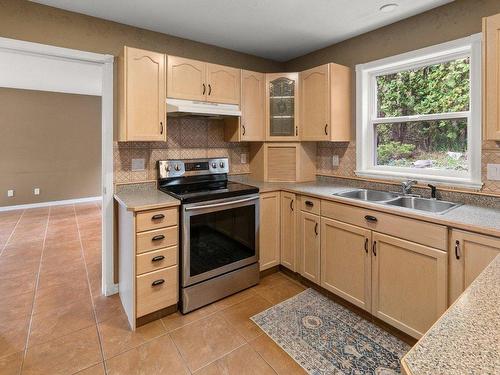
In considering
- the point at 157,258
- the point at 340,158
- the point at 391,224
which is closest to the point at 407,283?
the point at 391,224

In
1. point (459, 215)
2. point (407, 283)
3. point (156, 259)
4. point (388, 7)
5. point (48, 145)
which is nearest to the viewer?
point (459, 215)

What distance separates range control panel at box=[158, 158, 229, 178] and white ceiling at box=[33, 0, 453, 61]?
3.97 ft

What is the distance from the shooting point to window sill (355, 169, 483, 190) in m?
2.16

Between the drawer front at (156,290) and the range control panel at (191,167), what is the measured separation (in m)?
0.94

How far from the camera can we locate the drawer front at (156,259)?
210 centimetres

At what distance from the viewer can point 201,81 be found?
269cm

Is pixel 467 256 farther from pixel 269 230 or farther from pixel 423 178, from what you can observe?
pixel 269 230

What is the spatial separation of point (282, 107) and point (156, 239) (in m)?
1.91

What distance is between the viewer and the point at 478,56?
2.10 meters

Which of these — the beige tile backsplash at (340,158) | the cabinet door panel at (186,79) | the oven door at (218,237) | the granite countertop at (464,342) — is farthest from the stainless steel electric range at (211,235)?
the granite countertop at (464,342)

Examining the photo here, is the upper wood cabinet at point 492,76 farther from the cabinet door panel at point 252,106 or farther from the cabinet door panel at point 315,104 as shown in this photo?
the cabinet door panel at point 252,106

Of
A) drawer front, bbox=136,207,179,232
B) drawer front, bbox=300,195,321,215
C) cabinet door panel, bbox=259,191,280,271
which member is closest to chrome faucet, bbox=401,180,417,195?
drawer front, bbox=300,195,321,215

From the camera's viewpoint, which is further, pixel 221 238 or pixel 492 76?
pixel 221 238

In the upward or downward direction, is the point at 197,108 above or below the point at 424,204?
above
